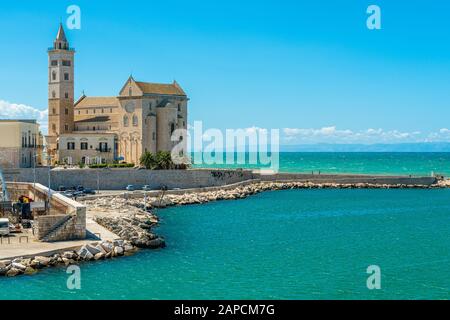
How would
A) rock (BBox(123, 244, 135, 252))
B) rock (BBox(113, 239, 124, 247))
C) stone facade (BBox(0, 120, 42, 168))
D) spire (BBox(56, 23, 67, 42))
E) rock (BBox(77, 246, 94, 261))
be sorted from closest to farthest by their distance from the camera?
rock (BBox(77, 246, 94, 261))
rock (BBox(113, 239, 124, 247))
rock (BBox(123, 244, 135, 252))
stone facade (BBox(0, 120, 42, 168))
spire (BBox(56, 23, 67, 42))

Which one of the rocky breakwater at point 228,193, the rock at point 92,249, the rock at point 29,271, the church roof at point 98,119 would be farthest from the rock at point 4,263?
the church roof at point 98,119

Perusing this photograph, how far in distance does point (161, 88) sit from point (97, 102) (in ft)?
36.2

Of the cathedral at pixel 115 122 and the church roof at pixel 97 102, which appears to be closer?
the cathedral at pixel 115 122

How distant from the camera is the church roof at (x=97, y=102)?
89562 mm

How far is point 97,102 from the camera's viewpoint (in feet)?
298

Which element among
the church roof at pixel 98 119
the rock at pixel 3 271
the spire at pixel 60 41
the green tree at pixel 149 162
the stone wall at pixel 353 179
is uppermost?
the spire at pixel 60 41

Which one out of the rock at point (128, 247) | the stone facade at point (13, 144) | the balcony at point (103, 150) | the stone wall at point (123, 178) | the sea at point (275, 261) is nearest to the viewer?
the sea at point (275, 261)

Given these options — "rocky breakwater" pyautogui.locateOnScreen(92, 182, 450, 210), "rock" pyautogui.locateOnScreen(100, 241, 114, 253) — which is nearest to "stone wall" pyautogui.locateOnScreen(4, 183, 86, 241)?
"rock" pyautogui.locateOnScreen(100, 241, 114, 253)

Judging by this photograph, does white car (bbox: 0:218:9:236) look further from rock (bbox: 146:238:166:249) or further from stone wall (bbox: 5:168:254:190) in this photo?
stone wall (bbox: 5:168:254:190)

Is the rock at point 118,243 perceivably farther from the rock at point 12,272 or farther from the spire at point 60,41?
the spire at point 60,41

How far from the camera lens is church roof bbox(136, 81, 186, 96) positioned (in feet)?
270

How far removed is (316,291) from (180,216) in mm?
26687

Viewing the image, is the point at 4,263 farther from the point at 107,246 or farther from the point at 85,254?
the point at 107,246

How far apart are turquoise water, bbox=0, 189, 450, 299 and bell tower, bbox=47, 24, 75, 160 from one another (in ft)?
104
